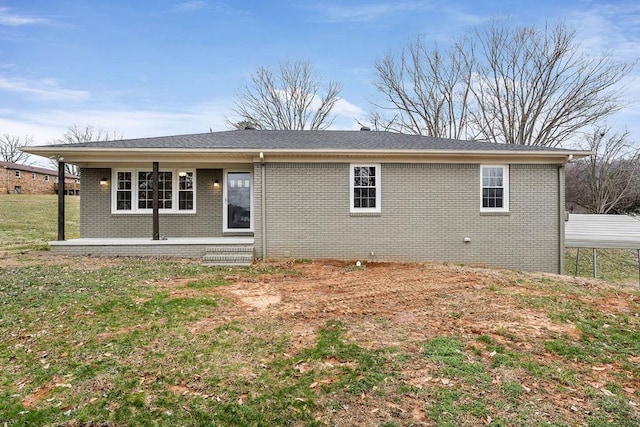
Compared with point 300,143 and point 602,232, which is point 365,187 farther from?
point 602,232

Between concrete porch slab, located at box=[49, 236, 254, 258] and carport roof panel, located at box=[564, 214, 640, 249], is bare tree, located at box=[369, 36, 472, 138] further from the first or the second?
concrete porch slab, located at box=[49, 236, 254, 258]

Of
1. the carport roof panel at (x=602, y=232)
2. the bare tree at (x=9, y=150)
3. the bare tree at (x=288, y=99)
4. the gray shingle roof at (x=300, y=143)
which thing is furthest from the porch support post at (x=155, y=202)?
the bare tree at (x=9, y=150)

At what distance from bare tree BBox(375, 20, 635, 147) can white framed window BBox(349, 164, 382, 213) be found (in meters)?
17.5

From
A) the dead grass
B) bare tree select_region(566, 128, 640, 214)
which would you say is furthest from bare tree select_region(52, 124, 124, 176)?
bare tree select_region(566, 128, 640, 214)

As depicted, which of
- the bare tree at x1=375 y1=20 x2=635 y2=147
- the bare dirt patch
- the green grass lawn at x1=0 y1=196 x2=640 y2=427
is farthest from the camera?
the bare tree at x1=375 y1=20 x2=635 y2=147

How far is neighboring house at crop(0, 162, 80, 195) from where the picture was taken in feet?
109

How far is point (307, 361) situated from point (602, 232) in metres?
12.5

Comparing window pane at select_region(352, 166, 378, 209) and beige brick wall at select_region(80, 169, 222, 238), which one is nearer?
window pane at select_region(352, 166, 378, 209)

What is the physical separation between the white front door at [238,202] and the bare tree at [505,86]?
18170mm

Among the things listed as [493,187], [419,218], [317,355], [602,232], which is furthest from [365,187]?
[602,232]

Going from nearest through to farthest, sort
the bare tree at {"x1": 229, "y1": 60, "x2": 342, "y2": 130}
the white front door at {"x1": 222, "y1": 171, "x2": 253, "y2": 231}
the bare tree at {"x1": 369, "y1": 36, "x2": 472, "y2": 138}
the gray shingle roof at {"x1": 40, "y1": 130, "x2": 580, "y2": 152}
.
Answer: the gray shingle roof at {"x1": 40, "y1": 130, "x2": 580, "y2": 152} < the white front door at {"x1": 222, "y1": 171, "x2": 253, "y2": 231} < the bare tree at {"x1": 369, "y1": 36, "x2": 472, "y2": 138} < the bare tree at {"x1": 229, "y1": 60, "x2": 342, "y2": 130}

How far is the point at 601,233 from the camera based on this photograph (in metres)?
11.1

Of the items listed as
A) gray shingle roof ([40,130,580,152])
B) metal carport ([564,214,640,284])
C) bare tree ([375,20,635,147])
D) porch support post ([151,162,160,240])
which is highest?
bare tree ([375,20,635,147])

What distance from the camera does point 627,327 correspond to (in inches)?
177
